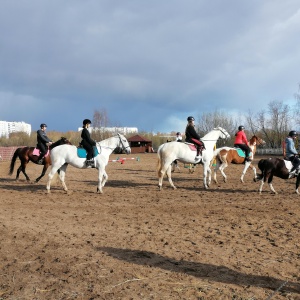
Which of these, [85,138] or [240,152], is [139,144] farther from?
[85,138]

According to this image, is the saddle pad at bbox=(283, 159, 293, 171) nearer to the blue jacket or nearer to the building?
the blue jacket

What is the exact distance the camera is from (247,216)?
8.01 meters

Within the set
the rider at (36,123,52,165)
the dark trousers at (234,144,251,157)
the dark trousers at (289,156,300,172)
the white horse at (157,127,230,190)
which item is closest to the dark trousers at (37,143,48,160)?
the rider at (36,123,52,165)

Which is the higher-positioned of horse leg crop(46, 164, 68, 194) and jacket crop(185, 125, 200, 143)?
jacket crop(185, 125, 200, 143)

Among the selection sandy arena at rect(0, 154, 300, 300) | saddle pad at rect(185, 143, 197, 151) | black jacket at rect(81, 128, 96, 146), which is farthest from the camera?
saddle pad at rect(185, 143, 197, 151)

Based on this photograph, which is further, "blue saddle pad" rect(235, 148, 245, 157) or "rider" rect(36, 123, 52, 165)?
"blue saddle pad" rect(235, 148, 245, 157)

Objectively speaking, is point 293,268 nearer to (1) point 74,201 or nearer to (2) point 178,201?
(2) point 178,201

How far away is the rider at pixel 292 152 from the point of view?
1105 cm

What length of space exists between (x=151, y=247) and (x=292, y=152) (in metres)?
7.68

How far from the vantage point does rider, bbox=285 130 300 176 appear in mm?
11055

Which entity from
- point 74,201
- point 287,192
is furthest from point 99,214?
point 287,192

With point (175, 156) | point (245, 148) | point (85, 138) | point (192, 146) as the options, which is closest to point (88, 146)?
point (85, 138)

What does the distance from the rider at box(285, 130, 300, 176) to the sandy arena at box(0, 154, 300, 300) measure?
1.07m

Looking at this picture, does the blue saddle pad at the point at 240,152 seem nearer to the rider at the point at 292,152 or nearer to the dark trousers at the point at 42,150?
the rider at the point at 292,152
